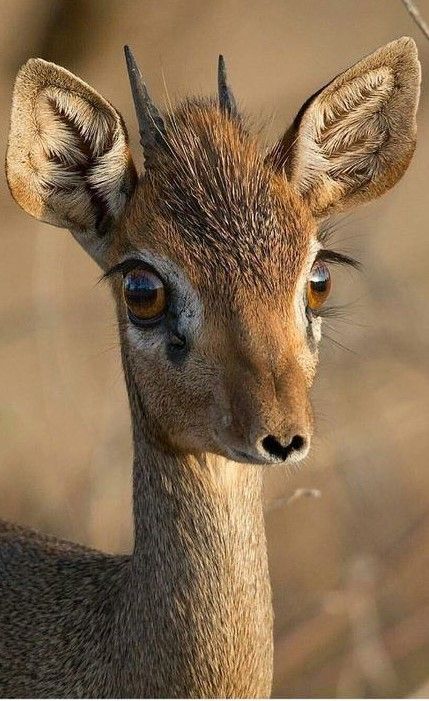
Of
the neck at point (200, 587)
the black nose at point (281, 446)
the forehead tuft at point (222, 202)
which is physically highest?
the forehead tuft at point (222, 202)

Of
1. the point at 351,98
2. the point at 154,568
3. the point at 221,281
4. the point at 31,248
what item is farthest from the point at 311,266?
the point at 31,248

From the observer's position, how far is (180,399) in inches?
157

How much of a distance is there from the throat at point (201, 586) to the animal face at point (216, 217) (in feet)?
0.46

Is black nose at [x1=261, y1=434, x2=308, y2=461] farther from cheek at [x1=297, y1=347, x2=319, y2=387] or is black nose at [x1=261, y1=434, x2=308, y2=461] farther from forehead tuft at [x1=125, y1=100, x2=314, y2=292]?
forehead tuft at [x1=125, y1=100, x2=314, y2=292]

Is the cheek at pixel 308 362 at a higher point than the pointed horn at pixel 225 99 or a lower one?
lower

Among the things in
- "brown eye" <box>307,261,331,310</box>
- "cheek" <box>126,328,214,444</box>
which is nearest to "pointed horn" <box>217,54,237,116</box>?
"brown eye" <box>307,261,331,310</box>

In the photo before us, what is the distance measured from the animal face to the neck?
140 millimetres

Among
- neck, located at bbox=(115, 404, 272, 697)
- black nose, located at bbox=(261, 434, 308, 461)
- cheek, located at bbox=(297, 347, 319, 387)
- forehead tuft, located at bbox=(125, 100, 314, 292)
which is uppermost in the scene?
forehead tuft, located at bbox=(125, 100, 314, 292)

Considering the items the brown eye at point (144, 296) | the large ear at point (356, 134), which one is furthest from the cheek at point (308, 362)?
the large ear at point (356, 134)

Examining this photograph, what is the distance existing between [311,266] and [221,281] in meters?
0.29

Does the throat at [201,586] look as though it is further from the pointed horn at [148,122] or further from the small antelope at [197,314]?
the pointed horn at [148,122]

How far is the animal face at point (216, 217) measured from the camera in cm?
381

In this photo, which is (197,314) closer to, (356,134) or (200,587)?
(200,587)

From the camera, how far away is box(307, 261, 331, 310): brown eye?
4.05 meters
